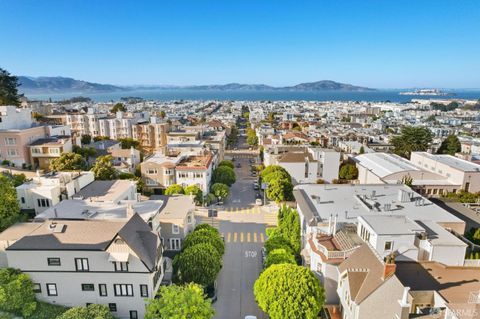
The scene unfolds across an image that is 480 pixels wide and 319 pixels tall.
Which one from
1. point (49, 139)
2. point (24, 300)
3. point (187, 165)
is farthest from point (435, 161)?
point (49, 139)

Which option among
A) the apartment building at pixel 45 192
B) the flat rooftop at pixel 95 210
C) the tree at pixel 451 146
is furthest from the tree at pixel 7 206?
the tree at pixel 451 146

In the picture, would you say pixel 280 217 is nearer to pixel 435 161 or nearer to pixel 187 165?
pixel 187 165

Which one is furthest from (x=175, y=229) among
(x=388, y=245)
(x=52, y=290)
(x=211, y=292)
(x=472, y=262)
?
(x=472, y=262)

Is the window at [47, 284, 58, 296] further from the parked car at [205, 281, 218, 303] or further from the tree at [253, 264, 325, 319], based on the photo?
the tree at [253, 264, 325, 319]

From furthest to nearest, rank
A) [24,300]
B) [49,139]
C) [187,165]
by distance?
[49,139] → [187,165] → [24,300]

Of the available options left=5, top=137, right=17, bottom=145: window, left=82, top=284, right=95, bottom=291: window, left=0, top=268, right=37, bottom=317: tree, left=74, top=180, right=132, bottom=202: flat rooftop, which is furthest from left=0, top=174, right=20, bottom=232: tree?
left=5, top=137, right=17, bottom=145: window

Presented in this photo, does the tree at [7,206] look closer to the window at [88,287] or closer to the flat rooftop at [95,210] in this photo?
the flat rooftop at [95,210]

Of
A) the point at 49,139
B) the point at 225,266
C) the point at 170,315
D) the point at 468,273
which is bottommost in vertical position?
the point at 225,266

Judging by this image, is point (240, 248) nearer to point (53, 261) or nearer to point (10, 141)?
point (53, 261)
